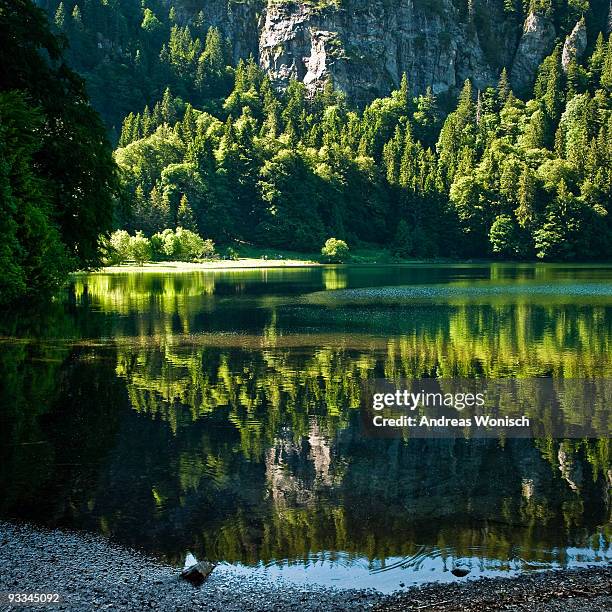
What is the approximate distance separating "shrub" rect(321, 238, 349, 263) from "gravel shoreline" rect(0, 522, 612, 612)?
129 meters

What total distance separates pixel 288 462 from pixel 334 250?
124987 mm

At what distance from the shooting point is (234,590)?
8.57 meters

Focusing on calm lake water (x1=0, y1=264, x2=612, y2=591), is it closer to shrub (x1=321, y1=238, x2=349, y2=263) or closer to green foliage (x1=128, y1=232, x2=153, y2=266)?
green foliage (x1=128, y1=232, x2=153, y2=266)

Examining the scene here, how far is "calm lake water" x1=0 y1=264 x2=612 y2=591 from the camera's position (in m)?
9.82

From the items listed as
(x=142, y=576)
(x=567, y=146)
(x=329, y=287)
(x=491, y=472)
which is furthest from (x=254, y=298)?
(x=567, y=146)

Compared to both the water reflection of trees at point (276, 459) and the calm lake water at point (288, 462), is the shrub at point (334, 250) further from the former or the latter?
the water reflection of trees at point (276, 459)

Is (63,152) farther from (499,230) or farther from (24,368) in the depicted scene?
(499,230)

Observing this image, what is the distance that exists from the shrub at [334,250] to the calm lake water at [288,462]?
108042 millimetres

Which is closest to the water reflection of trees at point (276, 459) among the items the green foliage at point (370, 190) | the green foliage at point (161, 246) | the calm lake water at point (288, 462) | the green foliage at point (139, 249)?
the calm lake water at point (288, 462)

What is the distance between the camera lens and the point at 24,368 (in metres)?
22.4

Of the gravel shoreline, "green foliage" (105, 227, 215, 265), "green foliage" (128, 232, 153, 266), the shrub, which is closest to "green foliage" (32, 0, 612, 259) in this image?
the shrub

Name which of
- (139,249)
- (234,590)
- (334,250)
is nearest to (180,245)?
(139,249)

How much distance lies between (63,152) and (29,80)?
4229mm

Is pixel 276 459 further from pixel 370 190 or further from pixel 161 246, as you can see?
pixel 370 190
